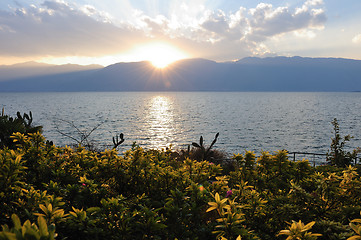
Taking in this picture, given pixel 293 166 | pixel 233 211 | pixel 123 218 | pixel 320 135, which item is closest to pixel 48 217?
pixel 123 218

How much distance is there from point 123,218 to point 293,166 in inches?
141

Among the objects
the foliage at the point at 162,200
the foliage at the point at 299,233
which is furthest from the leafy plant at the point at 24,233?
the foliage at the point at 299,233

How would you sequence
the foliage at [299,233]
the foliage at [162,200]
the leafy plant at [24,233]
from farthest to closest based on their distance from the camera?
1. the foliage at [162,200]
2. the foliage at [299,233]
3. the leafy plant at [24,233]

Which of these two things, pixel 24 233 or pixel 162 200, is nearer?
pixel 24 233

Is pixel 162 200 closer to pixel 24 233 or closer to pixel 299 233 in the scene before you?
pixel 299 233

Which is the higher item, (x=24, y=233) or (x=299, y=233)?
(x=24, y=233)

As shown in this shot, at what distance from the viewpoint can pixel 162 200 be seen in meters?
3.39

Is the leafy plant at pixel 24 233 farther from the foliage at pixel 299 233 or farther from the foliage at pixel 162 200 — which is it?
the foliage at pixel 299 233

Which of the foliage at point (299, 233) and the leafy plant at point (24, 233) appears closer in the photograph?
the leafy plant at point (24, 233)

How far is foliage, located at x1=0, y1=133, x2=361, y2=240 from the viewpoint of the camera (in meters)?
2.39

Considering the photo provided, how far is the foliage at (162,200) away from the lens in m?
2.39

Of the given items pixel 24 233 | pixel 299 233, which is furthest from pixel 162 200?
pixel 24 233

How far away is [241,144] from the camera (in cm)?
4053

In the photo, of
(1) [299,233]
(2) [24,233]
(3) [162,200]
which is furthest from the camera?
(3) [162,200]
